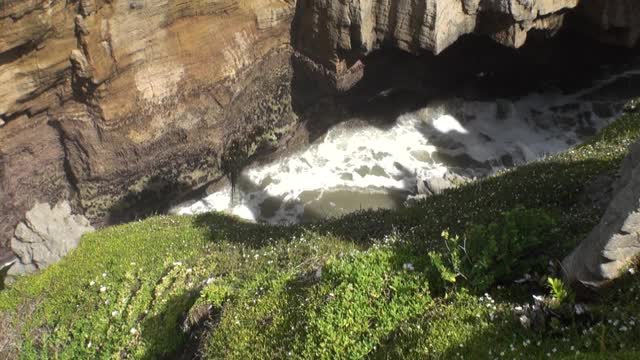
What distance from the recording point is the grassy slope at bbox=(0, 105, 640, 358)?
6246mm

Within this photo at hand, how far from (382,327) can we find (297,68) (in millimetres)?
19082

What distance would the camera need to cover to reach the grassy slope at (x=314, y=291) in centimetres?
625

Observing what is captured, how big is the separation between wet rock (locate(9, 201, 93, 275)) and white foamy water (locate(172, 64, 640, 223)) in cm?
632

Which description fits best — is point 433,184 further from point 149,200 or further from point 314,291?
point 314,291

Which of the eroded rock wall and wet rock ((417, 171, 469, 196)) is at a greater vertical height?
the eroded rock wall

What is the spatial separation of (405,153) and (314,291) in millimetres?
18902

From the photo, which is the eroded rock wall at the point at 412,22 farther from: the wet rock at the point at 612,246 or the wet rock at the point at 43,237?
the wet rock at the point at 612,246

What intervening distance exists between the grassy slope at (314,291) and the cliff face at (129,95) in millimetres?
6653

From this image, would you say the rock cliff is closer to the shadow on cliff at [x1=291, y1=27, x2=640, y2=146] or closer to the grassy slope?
the shadow on cliff at [x1=291, y1=27, x2=640, y2=146]

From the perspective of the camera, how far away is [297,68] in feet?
81.6

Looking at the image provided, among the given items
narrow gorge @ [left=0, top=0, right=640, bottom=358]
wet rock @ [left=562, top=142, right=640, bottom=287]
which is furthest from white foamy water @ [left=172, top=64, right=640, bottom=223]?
wet rock @ [left=562, top=142, right=640, bottom=287]

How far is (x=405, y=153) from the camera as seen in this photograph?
26.5 m

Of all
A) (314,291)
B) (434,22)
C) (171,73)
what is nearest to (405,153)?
(434,22)

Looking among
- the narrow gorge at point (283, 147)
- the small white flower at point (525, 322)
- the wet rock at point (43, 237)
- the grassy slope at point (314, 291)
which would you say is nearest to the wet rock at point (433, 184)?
the narrow gorge at point (283, 147)
